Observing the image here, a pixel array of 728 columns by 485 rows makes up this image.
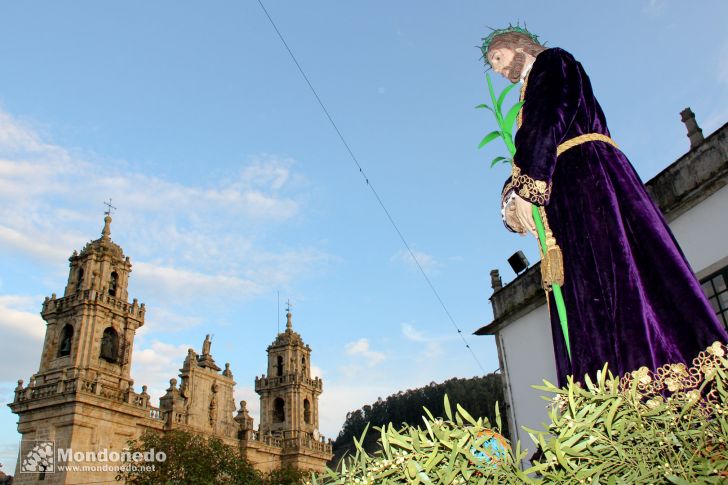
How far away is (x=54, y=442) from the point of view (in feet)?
84.9

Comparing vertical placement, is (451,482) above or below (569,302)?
→ below

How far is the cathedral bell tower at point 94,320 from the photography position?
95.1 feet

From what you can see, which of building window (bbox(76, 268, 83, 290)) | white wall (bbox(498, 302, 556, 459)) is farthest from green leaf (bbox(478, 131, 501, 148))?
building window (bbox(76, 268, 83, 290))

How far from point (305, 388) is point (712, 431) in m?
47.4

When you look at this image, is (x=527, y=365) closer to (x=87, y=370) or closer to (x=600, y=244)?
(x=600, y=244)

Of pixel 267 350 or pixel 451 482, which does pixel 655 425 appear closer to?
pixel 451 482

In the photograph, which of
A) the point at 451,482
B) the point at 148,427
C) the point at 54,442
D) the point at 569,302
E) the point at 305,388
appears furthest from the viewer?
the point at 305,388

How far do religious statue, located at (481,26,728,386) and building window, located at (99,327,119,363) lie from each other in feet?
101

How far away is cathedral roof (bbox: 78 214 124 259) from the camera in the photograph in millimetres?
32062

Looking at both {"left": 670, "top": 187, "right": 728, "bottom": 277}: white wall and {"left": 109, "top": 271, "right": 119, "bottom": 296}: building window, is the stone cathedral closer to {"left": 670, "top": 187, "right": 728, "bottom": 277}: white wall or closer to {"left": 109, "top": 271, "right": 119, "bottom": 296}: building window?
{"left": 109, "top": 271, "right": 119, "bottom": 296}: building window

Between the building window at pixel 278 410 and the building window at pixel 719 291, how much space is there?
1599 inches

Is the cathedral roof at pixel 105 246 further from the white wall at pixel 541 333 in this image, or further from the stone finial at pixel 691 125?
the stone finial at pixel 691 125

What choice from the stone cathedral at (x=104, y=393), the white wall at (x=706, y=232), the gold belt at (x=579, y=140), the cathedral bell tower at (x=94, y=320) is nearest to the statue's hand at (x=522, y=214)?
the gold belt at (x=579, y=140)

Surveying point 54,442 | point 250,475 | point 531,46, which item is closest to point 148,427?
point 54,442
